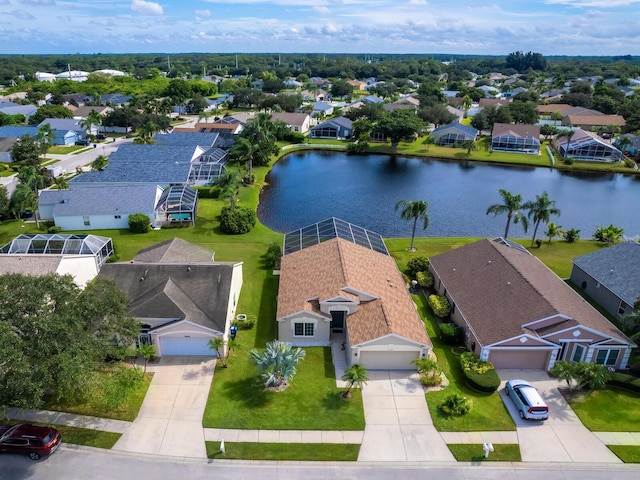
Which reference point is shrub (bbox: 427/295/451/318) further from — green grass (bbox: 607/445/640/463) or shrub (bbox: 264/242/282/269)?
shrub (bbox: 264/242/282/269)

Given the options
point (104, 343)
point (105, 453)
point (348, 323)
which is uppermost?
point (104, 343)

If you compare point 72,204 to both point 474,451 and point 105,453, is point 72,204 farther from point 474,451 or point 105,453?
point 474,451

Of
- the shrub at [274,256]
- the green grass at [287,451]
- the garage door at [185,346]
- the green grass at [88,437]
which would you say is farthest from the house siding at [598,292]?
the green grass at [88,437]

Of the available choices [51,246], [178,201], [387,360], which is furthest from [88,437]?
[178,201]

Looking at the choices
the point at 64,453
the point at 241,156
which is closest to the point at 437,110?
the point at 241,156

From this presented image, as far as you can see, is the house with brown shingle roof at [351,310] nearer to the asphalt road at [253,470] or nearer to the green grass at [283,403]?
the green grass at [283,403]
